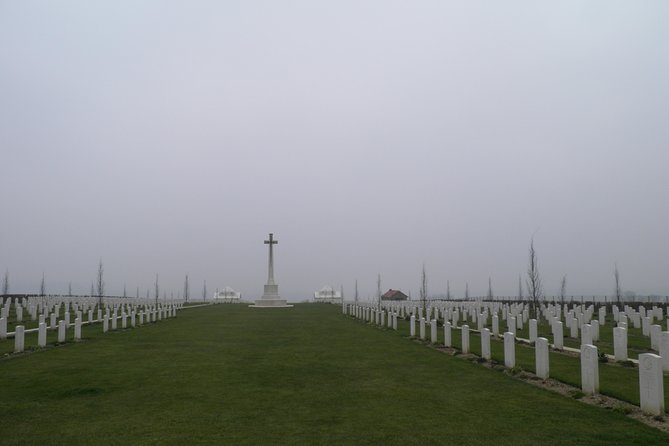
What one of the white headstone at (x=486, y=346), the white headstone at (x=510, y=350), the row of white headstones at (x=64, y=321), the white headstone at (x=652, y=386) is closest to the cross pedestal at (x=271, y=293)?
the row of white headstones at (x=64, y=321)

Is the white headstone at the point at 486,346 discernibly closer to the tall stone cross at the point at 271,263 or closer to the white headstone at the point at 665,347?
the white headstone at the point at 665,347

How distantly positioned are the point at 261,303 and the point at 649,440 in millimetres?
41611

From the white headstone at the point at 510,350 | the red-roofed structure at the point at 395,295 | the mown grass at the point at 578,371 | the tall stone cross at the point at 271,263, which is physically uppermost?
the tall stone cross at the point at 271,263

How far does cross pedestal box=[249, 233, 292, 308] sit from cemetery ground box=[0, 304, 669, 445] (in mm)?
31838

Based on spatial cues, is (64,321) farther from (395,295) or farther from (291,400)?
(395,295)

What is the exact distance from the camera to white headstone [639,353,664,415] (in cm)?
693

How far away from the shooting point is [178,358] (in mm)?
12758

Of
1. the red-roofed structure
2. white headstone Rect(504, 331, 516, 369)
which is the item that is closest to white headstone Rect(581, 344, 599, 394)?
white headstone Rect(504, 331, 516, 369)

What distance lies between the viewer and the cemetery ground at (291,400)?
20.5ft

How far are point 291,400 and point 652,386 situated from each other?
503 centimetres

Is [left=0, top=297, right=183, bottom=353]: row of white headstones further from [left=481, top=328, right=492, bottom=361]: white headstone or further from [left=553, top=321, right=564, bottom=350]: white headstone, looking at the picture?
[left=553, top=321, right=564, bottom=350]: white headstone

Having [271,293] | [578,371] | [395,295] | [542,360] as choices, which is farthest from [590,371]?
[395,295]

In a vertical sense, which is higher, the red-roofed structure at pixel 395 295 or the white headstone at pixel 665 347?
the white headstone at pixel 665 347

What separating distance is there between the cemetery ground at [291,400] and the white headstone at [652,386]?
0.39m
